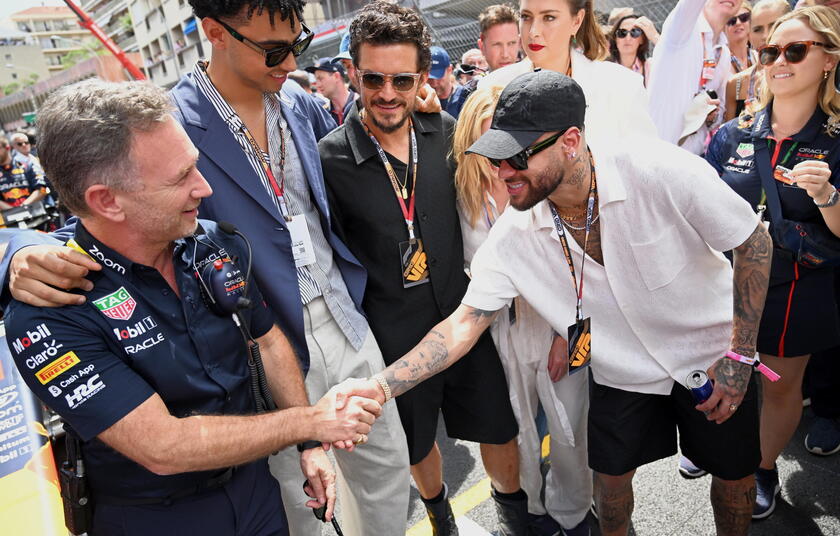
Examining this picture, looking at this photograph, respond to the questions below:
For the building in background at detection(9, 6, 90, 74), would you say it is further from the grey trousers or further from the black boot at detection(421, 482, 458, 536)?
the black boot at detection(421, 482, 458, 536)

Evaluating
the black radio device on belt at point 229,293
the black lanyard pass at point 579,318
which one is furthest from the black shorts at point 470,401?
the black radio device on belt at point 229,293

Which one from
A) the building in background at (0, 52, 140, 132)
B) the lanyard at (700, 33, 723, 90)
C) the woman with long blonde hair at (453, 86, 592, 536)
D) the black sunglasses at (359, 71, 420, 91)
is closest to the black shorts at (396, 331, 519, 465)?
the woman with long blonde hair at (453, 86, 592, 536)

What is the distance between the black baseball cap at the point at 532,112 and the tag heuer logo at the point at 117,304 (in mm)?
1207

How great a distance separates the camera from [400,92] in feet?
8.09

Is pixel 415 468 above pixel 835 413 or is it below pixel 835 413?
above

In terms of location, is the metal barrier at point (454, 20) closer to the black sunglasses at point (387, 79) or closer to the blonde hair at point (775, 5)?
the blonde hair at point (775, 5)

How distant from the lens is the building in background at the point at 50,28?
101 meters

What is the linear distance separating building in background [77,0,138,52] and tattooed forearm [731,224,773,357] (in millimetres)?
80827

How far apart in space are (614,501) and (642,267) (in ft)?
3.58

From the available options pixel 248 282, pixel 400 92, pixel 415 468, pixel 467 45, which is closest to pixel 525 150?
pixel 400 92

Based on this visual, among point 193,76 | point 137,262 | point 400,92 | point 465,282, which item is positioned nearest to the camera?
point 137,262

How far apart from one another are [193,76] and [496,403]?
1992 millimetres

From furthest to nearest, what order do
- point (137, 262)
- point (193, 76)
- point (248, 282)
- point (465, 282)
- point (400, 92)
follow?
point (465, 282)
point (400, 92)
point (193, 76)
point (248, 282)
point (137, 262)

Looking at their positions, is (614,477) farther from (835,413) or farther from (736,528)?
(835,413)
